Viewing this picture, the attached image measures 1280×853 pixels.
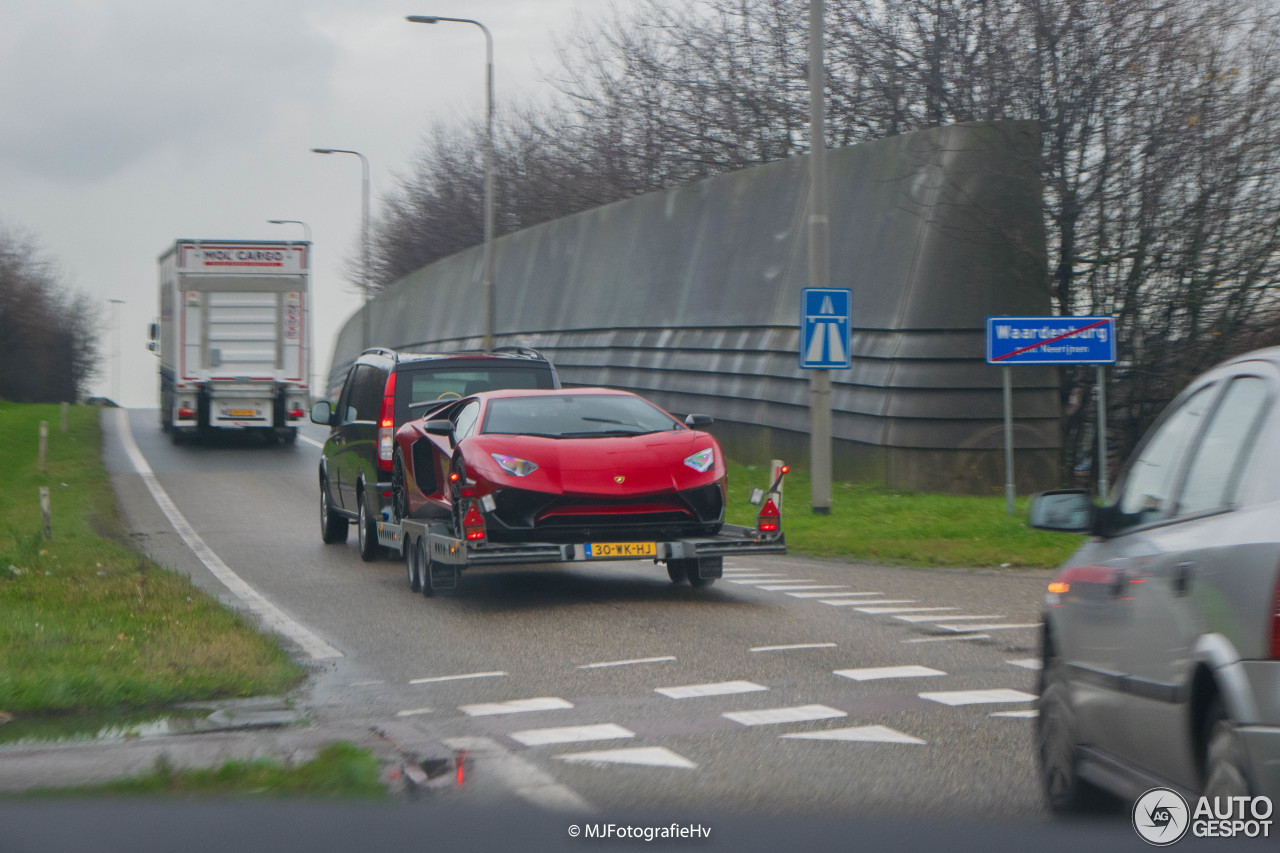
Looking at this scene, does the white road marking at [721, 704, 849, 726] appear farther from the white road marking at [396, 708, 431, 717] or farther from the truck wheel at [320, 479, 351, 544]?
the truck wheel at [320, 479, 351, 544]

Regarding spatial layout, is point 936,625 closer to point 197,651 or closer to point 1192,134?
point 197,651

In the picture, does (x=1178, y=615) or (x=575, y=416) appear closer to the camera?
(x=1178, y=615)

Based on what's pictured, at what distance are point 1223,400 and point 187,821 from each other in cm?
317

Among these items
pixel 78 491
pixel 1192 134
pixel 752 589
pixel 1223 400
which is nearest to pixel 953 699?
pixel 1223 400

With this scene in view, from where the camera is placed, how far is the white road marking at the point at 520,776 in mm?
5555

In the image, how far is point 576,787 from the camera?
5867mm

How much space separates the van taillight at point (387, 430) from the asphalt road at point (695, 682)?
102 cm

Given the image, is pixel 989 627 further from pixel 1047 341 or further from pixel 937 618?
pixel 1047 341

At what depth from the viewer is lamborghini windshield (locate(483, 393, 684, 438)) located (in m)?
12.1

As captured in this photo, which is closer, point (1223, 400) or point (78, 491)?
point (1223, 400)

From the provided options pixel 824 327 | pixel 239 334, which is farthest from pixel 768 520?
pixel 239 334

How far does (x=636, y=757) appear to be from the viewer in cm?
644

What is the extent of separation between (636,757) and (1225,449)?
2.87 metres

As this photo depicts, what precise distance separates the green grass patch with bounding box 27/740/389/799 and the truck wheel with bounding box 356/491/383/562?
382 inches
